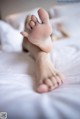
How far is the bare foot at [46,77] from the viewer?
57 centimetres

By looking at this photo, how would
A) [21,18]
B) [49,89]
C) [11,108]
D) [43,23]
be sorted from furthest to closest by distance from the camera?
[21,18] → [43,23] → [49,89] → [11,108]

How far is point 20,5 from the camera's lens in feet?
6.11

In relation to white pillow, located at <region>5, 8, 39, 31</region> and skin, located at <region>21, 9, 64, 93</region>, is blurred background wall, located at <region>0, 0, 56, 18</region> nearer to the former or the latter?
white pillow, located at <region>5, 8, 39, 31</region>

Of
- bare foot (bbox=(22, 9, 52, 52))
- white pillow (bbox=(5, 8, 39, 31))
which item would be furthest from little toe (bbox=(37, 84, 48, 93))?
white pillow (bbox=(5, 8, 39, 31))

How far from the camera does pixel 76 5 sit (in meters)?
1.65

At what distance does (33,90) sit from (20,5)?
1.43 metres

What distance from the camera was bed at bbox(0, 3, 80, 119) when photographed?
414mm

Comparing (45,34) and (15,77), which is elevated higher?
(45,34)

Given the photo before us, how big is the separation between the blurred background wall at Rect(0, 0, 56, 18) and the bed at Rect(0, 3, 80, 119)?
814 mm

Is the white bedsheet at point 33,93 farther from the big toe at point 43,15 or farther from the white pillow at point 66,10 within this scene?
the white pillow at point 66,10

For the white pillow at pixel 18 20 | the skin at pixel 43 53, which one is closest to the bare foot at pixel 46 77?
the skin at pixel 43 53

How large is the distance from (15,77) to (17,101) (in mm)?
199

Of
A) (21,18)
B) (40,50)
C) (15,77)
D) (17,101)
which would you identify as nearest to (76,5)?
(21,18)

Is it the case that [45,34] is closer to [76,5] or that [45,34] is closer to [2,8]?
[76,5]
